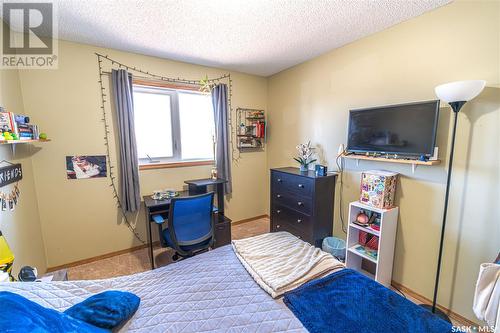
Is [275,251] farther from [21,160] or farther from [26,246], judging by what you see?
[21,160]

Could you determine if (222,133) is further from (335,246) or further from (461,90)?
(461,90)

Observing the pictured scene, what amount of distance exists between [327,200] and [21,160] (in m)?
3.19

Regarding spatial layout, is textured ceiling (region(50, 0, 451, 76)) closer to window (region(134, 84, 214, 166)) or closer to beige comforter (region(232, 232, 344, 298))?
window (region(134, 84, 214, 166))

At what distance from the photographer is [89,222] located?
2586 mm

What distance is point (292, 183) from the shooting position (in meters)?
2.73

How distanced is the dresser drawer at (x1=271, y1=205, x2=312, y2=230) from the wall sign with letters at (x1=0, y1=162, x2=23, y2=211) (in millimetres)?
2639

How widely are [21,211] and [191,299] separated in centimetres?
193

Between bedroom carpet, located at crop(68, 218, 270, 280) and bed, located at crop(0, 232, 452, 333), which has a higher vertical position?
bed, located at crop(0, 232, 452, 333)

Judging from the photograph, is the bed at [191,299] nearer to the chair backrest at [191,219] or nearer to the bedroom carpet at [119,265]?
the chair backrest at [191,219]

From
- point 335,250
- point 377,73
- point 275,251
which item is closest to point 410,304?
point 275,251

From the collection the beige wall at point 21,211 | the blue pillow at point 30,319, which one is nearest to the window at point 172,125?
the beige wall at point 21,211

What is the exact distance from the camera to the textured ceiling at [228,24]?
172cm

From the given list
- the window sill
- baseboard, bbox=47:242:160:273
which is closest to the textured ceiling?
the window sill

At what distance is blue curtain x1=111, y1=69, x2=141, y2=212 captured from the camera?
252 centimetres
